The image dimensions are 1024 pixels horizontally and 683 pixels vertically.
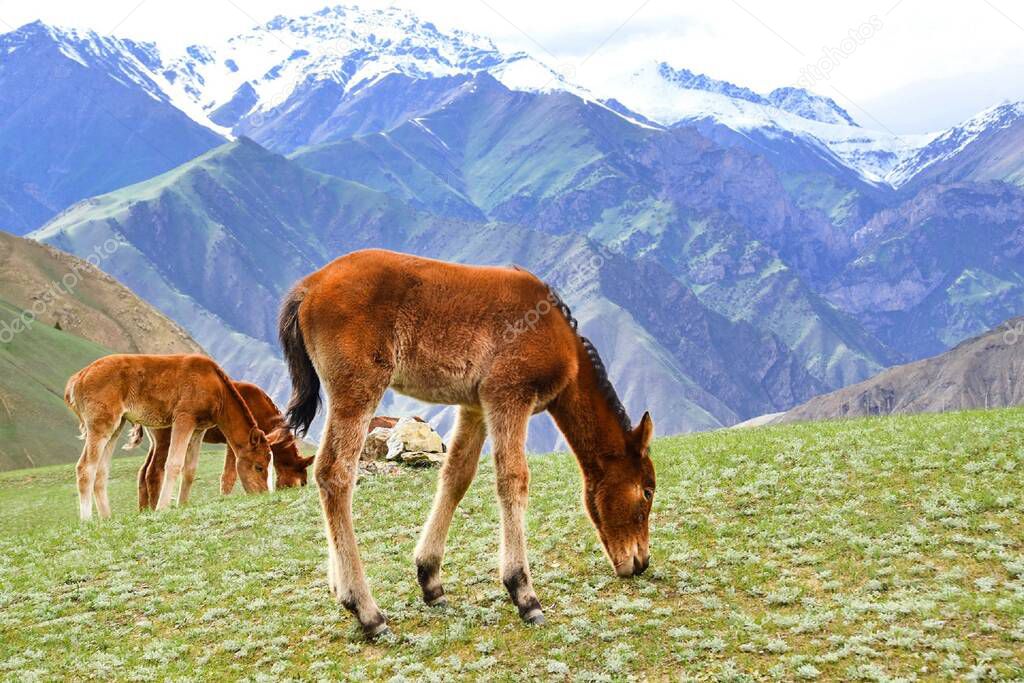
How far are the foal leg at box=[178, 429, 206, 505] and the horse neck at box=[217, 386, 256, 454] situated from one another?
1.03m

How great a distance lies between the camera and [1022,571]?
13547 mm

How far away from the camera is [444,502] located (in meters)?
14.0

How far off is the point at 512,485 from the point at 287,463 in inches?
568

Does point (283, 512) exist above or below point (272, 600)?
above

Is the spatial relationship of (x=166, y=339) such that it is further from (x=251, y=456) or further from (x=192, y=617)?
(x=192, y=617)

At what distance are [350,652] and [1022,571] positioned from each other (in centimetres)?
918

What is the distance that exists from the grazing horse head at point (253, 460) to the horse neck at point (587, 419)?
13601 mm

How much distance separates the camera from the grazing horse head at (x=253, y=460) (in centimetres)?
2570

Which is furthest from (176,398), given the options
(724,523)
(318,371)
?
(724,523)

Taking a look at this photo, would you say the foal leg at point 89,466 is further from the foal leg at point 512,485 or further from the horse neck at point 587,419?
the foal leg at point 512,485

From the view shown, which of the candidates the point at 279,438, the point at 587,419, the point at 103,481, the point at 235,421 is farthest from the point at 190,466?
the point at 587,419
